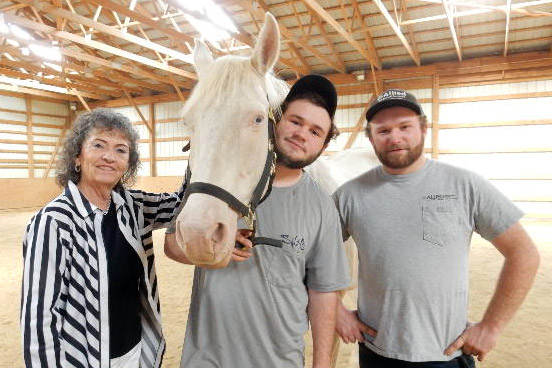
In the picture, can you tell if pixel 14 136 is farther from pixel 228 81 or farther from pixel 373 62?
pixel 228 81

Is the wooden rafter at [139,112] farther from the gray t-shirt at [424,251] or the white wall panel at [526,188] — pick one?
the gray t-shirt at [424,251]

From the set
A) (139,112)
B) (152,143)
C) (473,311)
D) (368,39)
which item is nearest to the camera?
(473,311)

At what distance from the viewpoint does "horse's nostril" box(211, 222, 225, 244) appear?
1.09 meters

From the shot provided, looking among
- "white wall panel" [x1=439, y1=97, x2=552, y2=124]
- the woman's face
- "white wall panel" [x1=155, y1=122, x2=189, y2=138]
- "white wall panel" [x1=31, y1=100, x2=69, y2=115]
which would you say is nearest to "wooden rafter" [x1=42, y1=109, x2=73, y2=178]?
"white wall panel" [x1=31, y1=100, x2=69, y2=115]

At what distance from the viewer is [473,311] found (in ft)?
Answer: 12.7

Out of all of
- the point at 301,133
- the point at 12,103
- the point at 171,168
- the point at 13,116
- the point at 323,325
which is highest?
the point at 12,103

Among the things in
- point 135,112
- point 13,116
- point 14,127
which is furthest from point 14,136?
point 135,112

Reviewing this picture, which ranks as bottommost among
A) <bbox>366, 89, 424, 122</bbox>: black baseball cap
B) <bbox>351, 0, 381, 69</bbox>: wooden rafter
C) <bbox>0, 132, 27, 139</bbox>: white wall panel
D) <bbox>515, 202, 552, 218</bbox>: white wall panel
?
Answer: <bbox>515, 202, 552, 218</bbox>: white wall panel

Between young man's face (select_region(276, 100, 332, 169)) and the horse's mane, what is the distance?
0.25 ft

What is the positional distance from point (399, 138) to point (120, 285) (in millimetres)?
1356

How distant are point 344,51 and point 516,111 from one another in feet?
18.8

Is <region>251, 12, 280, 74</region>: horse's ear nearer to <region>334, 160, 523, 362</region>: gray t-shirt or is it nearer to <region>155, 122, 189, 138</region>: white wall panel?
<region>334, 160, 523, 362</region>: gray t-shirt

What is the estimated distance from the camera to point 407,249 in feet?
4.83

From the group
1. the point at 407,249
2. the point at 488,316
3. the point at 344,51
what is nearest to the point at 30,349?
the point at 407,249
